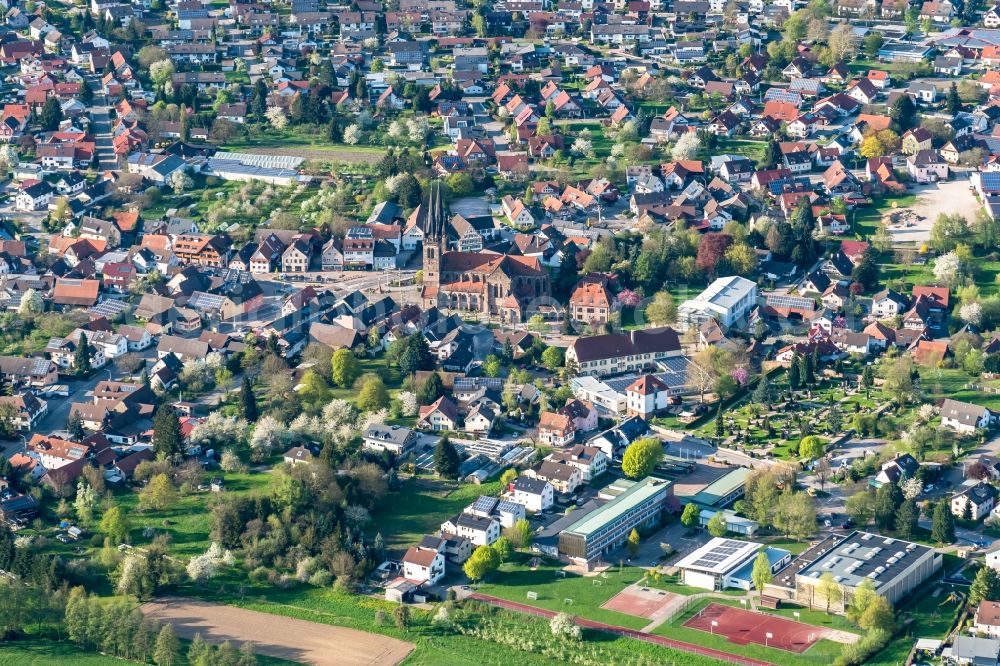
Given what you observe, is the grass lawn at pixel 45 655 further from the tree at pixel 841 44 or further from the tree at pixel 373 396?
the tree at pixel 841 44

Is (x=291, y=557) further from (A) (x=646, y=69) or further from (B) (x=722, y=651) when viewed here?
(A) (x=646, y=69)

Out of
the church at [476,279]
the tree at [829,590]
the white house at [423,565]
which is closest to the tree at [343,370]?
the church at [476,279]

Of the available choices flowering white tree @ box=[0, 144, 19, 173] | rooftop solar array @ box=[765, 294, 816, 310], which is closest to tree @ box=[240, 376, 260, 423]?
rooftop solar array @ box=[765, 294, 816, 310]

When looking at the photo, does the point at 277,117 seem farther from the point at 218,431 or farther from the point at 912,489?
the point at 912,489

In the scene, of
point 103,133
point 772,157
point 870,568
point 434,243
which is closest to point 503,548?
point 870,568

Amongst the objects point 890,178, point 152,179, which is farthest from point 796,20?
point 152,179

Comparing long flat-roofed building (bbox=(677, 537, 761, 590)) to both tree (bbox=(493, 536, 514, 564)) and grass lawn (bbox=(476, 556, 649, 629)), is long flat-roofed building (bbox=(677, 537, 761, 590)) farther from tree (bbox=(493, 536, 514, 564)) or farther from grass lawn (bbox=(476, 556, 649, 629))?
tree (bbox=(493, 536, 514, 564))
